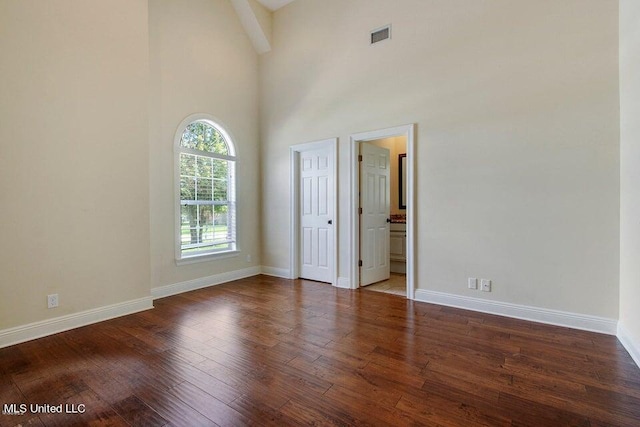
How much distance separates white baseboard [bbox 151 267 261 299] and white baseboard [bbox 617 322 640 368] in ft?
15.3

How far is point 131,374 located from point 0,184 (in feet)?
6.61

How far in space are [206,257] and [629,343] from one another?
4.70 m

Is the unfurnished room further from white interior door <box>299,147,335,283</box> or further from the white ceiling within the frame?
the white ceiling

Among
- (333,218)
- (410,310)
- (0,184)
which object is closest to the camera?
(0,184)

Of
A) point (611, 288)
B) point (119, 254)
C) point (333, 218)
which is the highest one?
point (333, 218)

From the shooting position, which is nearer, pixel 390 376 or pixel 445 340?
pixel 390 376

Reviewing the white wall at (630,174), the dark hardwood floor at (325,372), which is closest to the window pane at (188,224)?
the dark hardwood floor at (325,372)

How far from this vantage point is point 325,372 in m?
2.19

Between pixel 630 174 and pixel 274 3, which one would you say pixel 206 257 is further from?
pixel 630 174

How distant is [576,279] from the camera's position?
296 centimetres

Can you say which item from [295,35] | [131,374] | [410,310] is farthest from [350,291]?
[295,35]

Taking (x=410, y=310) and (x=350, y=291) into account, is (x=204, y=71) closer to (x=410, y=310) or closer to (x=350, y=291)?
(x=350, y=291)

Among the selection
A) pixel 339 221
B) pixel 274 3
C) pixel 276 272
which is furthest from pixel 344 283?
pixel 274 3

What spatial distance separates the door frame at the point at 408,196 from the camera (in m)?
3.86
